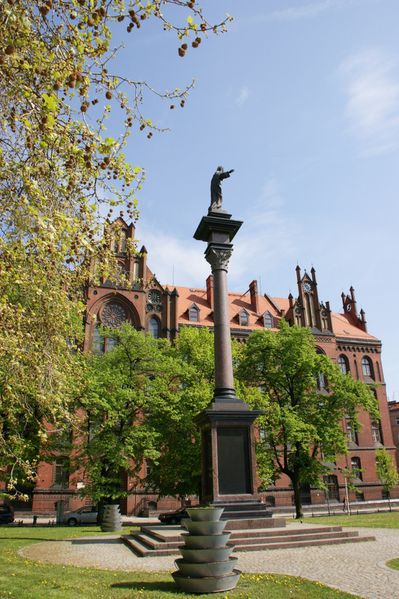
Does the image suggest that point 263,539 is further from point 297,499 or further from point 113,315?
point 113,315

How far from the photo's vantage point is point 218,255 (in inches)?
693

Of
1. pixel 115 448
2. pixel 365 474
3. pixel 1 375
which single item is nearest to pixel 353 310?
pixel 365 474

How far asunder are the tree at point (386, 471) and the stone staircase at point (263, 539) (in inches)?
1279

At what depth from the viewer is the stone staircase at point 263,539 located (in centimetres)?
1253

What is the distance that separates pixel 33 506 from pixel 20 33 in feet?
111

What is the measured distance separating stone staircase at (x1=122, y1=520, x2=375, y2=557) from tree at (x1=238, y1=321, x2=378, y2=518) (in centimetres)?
1314

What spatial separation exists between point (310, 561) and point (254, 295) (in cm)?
4066

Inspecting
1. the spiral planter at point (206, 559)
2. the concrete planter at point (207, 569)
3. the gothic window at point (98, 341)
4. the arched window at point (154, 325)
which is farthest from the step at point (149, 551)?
the arched window at point (154, 325)

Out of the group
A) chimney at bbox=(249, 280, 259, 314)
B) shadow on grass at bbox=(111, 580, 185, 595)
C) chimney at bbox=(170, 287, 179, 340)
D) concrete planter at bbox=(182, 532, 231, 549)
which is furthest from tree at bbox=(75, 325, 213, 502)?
chimney at bbox=(249, 280, 259, 314)

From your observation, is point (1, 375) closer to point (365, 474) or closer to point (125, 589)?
point (125, 589)

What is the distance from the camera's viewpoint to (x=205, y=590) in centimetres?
761

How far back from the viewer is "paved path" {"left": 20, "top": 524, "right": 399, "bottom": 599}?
8414mm

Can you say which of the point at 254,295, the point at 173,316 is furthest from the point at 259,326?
the point at 173,316

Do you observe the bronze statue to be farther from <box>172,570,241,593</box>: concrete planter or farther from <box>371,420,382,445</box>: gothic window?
<box>371,420,382,445</box>: gothic window
